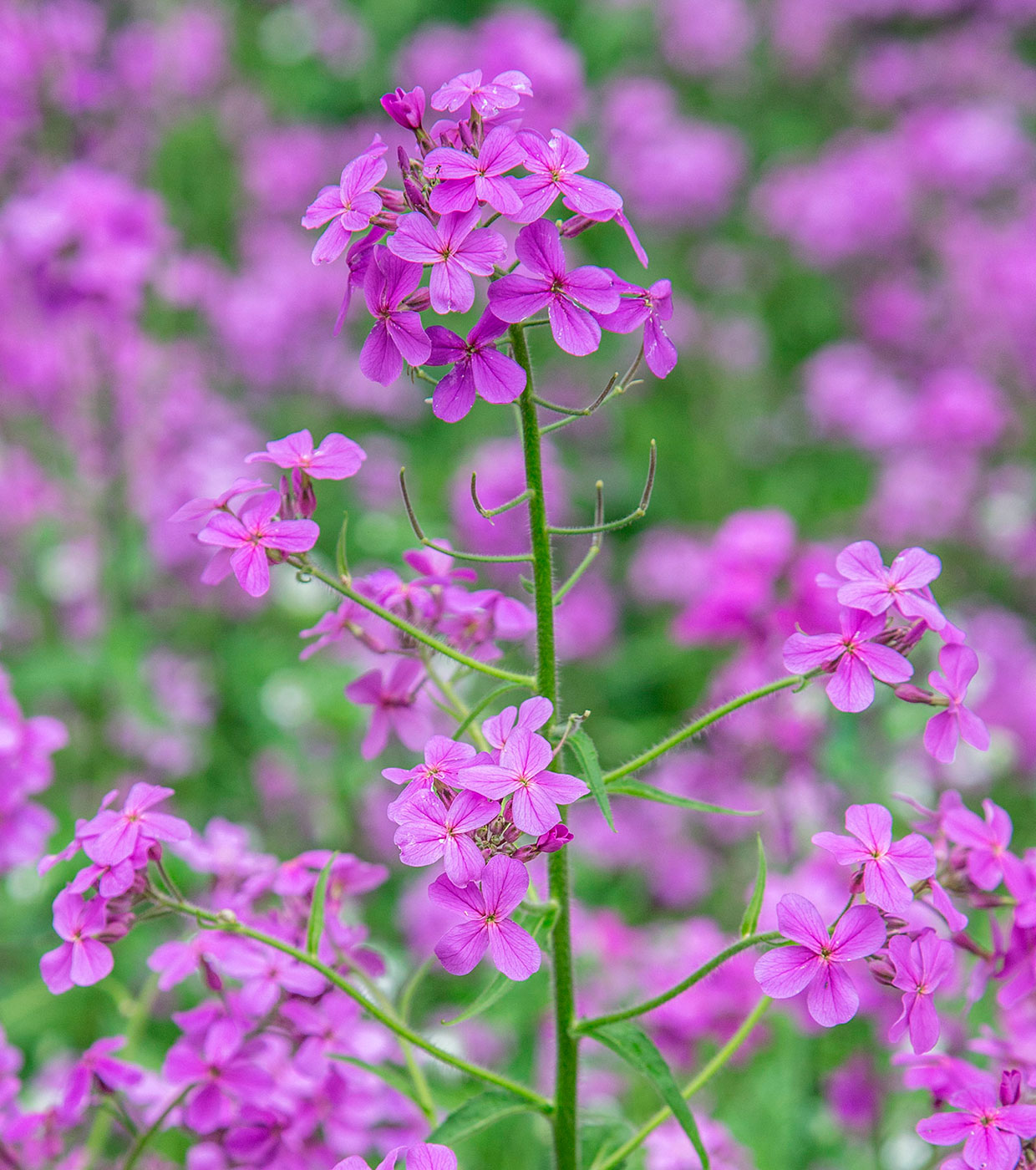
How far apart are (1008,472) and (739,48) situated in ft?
7.06

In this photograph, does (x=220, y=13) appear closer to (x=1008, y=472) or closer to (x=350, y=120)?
(x=350, y=120)

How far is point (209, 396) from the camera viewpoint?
347cm

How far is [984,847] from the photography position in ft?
3.31

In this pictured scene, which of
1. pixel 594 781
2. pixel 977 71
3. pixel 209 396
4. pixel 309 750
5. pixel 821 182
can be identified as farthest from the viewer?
pixel 977 71

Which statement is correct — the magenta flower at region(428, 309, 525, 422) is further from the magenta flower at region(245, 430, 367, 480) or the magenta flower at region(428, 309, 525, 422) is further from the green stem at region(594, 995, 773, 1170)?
the green stem at region(594, 995, 773, 1170)

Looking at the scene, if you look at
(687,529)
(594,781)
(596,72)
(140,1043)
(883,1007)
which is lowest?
(687,529)

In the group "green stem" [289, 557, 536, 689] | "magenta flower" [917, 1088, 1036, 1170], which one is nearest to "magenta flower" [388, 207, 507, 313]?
"green stem" [289, 557, 536, 689]

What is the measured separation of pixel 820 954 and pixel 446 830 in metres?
0.26

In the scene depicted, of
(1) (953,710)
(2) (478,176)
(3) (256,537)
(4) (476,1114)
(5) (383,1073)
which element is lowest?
(5) (383,1073)

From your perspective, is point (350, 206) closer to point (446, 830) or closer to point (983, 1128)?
point (446, 830)

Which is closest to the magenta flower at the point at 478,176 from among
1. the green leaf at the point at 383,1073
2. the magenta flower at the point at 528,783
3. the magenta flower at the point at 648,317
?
the magenta flower at the point at 648,317

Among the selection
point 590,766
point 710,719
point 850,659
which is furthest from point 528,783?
point 850,659

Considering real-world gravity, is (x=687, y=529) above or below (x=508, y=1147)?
below

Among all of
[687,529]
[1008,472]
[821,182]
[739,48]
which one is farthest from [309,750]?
[739,48]
